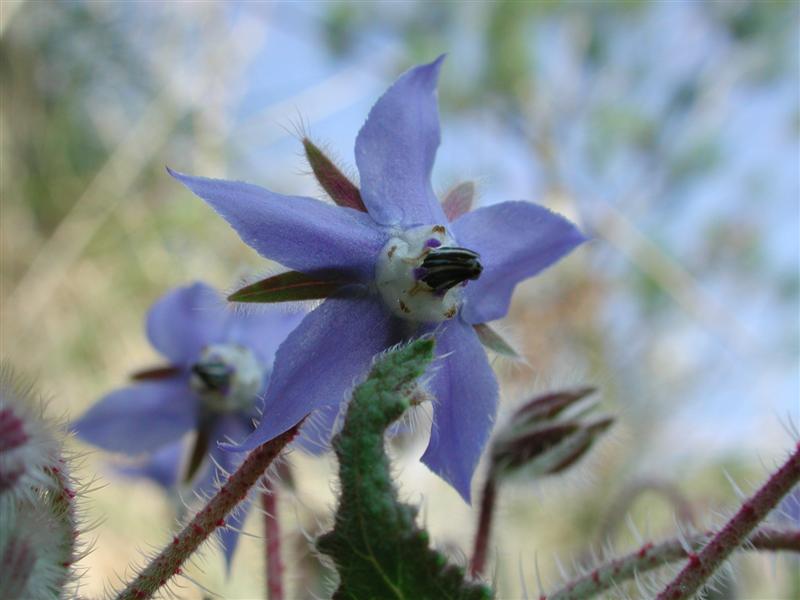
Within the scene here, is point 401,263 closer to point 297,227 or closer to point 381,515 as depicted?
point 297,227

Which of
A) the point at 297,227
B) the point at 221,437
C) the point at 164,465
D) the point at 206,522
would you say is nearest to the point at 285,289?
the point at 297,227

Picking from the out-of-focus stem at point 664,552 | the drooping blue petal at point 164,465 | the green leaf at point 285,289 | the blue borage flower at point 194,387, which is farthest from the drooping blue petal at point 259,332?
the out-of-focus stem at point 664,552

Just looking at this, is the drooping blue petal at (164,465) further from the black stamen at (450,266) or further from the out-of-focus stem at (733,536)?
the out-of-focus stem at (733,536)

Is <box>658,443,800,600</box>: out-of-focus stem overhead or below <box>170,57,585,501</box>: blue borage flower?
below

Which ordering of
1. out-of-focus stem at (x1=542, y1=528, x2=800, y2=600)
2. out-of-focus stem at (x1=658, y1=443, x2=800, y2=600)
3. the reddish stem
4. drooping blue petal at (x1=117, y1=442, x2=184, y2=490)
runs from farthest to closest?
drooping blue petal at (x1=117, y1=442, x2=184, y2=490) < the reddish stem < out-of-focus stem at (x1=542, y1=528, x2=800, y2=600) < out-of-focus stem at (x1=658, y1=443, x2=800, y2=600)

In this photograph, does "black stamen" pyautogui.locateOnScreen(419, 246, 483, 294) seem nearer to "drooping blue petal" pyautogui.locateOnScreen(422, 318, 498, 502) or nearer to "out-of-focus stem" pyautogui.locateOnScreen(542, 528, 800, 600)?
"drooping blue petal" pyautogui.locateOnScreen(422, 318, 498, 502)

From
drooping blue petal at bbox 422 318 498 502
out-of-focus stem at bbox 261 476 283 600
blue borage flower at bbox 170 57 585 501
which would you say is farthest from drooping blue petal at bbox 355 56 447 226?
out-of-focus stem at bbox 261 476 283 600

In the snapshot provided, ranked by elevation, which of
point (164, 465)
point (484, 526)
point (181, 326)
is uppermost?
point (181, 326)
